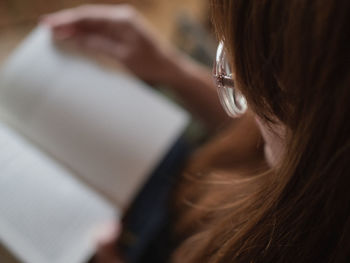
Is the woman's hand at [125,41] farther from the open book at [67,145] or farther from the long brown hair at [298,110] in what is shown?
the long brown hair at [298,110]

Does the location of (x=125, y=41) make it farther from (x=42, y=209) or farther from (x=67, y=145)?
(x=42, y=209)

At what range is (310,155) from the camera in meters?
0.22

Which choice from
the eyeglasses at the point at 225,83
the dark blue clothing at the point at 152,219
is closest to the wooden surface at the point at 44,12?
the dark blue clothing at the point at 152,219

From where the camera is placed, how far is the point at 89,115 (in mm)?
611

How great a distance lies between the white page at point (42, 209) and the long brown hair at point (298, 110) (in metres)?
0.34

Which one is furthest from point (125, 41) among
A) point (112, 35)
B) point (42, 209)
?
point (42, 209)

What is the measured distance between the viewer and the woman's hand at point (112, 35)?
0.63m

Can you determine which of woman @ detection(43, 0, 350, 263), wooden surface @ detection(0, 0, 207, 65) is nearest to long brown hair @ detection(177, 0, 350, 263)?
woman @ detection(43, 0, 350, 263)

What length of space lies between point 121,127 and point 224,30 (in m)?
0.42

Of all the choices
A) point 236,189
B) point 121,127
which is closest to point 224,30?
point 236,189

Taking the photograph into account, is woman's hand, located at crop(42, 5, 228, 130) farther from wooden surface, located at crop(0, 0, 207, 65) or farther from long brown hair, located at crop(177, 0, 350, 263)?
long brown hair, located at crop(177, 0, 350, 263)

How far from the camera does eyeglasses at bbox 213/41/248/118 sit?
27cm

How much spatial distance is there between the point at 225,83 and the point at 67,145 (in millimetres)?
403

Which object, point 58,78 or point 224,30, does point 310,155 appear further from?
point 58,78
